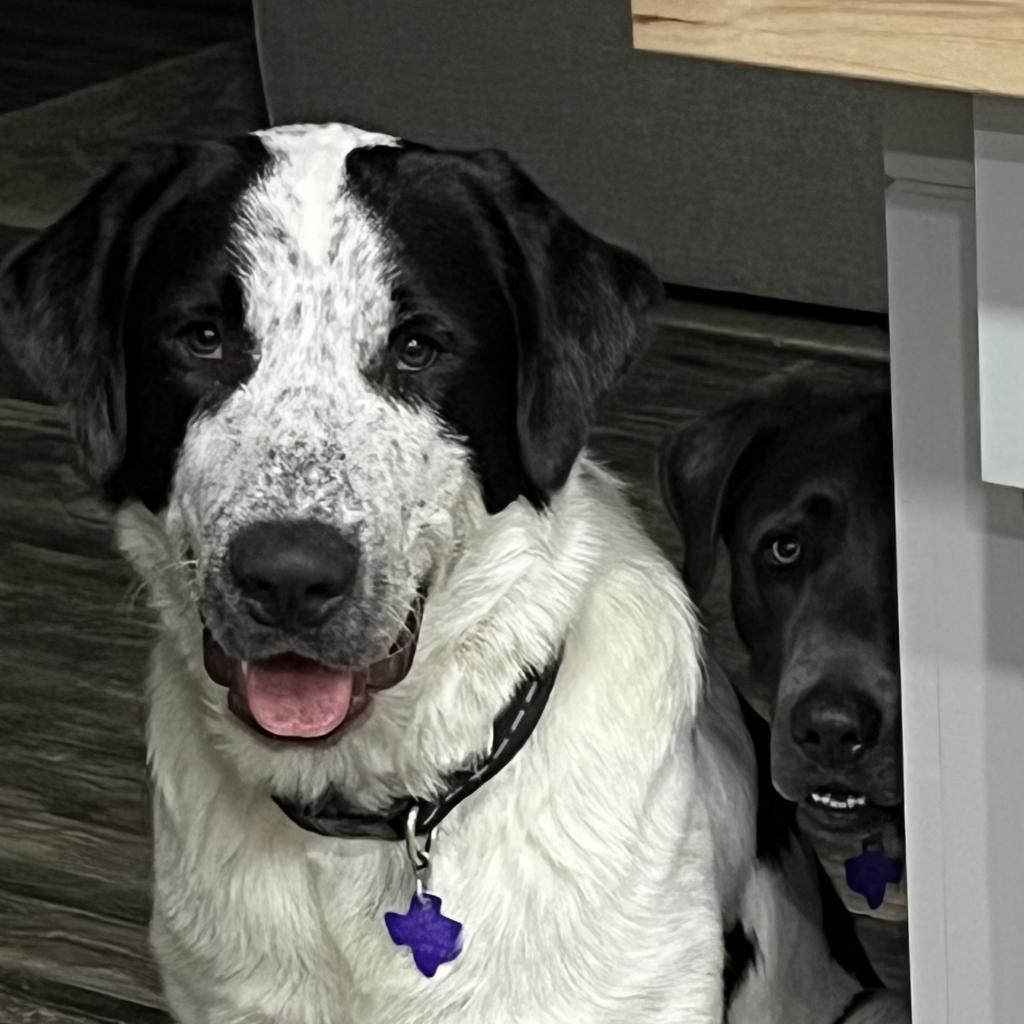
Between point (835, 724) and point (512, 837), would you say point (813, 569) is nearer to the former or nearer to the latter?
point (835, 724)

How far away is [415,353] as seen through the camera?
1.56 m

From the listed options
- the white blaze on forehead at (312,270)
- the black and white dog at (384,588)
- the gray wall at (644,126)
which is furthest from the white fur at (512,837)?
the gray wall at (644,126)

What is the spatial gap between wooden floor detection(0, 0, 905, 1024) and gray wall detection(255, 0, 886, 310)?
17cm

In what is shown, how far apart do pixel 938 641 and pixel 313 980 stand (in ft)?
1.95

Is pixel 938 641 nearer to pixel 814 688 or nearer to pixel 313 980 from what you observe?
pixel 814 688

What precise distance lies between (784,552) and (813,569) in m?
0.04

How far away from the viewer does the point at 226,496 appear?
147 centimetres

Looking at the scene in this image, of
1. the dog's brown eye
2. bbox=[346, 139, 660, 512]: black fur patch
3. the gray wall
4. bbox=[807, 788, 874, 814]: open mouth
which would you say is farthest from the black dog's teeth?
the gray wall

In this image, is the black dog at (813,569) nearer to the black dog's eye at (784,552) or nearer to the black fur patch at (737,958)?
the black dog's eye at (784,552)

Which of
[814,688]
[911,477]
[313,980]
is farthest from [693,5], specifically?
[313,980]

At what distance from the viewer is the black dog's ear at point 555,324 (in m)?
1.61

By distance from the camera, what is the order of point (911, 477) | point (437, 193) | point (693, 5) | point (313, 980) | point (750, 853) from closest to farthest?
point (693, 5)
point (911, 477)
point (437, 193)
point (313, 980)
point (750, 853)

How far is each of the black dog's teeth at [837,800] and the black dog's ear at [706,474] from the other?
0.22 metres

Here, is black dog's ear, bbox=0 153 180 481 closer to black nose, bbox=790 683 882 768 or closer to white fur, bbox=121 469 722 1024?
white fur, bbox=121 469 722 1024
